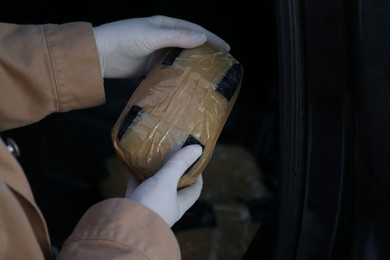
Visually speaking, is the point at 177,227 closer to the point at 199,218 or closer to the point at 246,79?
the point at 199,218

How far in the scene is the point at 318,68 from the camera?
95cm

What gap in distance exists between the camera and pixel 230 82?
111 cm

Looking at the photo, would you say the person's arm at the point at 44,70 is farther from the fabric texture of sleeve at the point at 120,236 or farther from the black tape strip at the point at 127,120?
the fabric texture of sleeve at the point at 120,236

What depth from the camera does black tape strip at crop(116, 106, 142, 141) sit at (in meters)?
1.06

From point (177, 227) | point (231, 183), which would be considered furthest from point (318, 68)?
point (231, 183)

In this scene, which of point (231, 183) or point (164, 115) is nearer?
point (164, 115)

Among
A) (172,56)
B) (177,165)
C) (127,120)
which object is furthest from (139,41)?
(177,165)

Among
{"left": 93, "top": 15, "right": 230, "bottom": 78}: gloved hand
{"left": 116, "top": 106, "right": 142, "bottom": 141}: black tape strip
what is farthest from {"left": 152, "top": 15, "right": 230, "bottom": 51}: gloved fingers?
{"left": 116, "top": 106, "right": 142, "bottom": 141}: black tape strip

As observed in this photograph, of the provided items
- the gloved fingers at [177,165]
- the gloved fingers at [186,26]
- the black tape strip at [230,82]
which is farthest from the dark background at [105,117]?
the gloved fingers at [177,165]

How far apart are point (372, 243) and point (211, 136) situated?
1.12 feet

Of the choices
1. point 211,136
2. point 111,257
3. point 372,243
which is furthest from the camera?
point 211,136

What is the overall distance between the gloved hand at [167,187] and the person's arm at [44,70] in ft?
0.77

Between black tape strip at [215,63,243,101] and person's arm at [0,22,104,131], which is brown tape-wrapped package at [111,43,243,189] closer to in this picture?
black tape strip at [215,63,243,101]

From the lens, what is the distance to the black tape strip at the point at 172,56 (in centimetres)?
112
